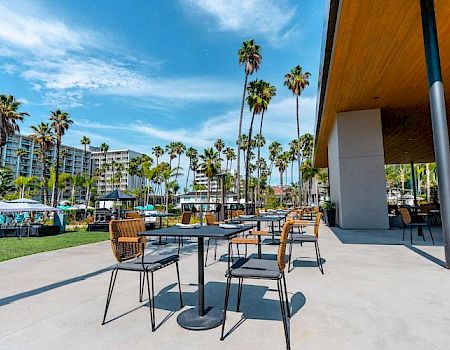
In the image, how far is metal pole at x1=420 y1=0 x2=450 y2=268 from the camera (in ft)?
Answer: 13.3

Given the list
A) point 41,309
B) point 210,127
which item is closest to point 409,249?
point 41,309

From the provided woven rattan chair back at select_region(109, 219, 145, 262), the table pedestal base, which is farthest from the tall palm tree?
the table pedestal base

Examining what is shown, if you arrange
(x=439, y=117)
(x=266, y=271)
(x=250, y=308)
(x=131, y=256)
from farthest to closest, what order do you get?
(x=439, y=117)
(x=131, y=256)
(x=250, y=308)
(x=266, y=271)

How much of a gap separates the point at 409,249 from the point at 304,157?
33896mm

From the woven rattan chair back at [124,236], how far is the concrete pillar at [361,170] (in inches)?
336

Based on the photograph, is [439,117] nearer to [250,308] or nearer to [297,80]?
[250,308]

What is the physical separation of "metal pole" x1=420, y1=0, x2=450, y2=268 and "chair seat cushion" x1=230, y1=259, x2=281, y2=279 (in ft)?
11.3

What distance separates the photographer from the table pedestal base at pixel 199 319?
218 cm

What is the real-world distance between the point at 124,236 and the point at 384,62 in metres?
7.07

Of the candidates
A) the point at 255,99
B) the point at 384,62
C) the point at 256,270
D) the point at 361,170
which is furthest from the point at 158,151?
the point at 256,270

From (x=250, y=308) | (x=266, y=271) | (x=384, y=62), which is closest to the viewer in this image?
(x=266, y=271)

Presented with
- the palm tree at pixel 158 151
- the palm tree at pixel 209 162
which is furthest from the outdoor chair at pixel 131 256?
the palm tree at pixel 158 151

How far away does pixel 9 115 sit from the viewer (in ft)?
55.5

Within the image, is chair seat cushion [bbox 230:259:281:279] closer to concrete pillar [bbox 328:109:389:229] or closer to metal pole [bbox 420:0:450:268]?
metal pole [bbox 420:0:450:268]
